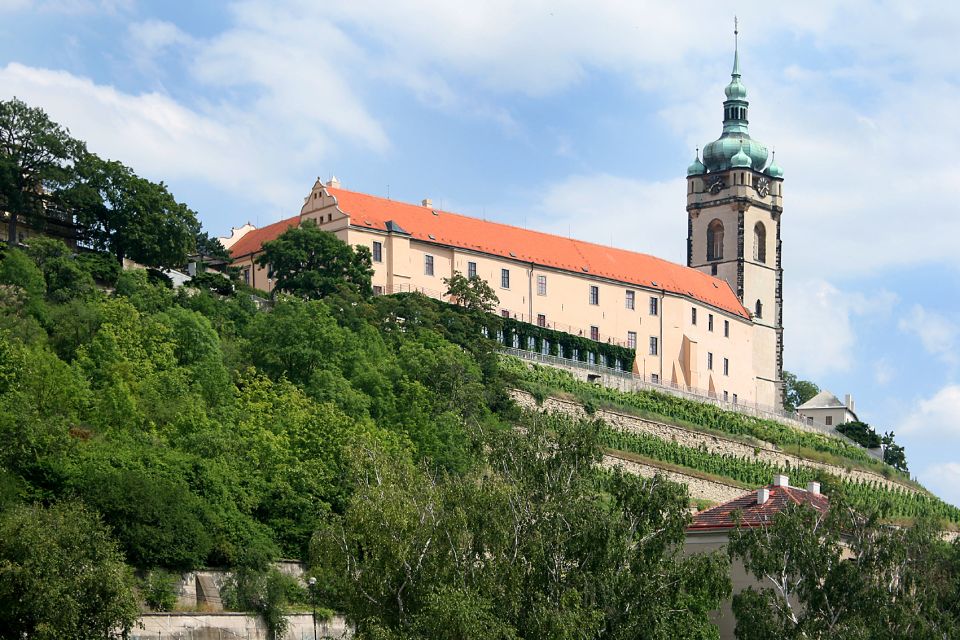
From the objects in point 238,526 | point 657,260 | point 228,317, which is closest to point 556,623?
point 238,526

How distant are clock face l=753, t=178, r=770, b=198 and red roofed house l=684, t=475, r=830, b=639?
57.5 meters

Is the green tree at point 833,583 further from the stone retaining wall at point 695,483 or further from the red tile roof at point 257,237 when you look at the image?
the red tile roof at point 257,237

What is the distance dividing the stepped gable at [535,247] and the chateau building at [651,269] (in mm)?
97

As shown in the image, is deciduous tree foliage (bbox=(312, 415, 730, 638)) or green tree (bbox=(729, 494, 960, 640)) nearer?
deciduous tree foliage (bbox=(312, 415, 730, 638))

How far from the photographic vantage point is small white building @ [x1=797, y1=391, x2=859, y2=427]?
388ft

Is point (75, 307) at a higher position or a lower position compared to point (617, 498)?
higher

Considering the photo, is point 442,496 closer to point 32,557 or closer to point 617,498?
point 617,498

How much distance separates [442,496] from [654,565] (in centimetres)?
500

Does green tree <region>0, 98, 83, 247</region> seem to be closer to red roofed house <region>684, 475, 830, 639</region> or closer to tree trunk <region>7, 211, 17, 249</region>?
tree trunk <region>7, 211, 17, 249</region>

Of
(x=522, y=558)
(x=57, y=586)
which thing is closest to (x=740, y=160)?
(x=522, y=558)

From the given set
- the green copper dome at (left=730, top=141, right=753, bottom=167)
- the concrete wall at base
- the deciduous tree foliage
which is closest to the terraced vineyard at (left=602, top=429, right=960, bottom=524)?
the green copper dome at (left=730, top=141, right=753, bottom=167)

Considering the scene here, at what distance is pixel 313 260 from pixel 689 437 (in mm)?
19452

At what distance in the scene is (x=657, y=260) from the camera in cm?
10669

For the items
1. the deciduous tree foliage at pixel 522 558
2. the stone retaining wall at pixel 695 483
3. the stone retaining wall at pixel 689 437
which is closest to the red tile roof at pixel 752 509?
the deciduous tree foliage at pixel 522 558
